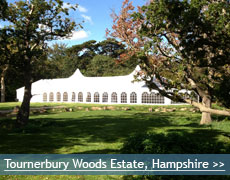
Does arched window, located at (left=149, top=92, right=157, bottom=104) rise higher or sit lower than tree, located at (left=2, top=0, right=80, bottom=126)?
lower

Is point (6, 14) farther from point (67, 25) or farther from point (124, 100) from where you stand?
point (124, 100)

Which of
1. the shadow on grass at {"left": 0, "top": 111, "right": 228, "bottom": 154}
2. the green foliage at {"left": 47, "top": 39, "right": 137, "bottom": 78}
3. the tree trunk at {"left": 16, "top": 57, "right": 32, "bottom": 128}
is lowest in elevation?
the shadow on grass at {"left": 0, "top": 111, "right": 228, "bottom": 154}

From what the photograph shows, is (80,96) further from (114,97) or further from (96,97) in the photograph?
(114,97)

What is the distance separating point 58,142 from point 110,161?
3.83m

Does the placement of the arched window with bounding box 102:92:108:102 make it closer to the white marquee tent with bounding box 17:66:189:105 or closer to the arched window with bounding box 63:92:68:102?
the white marquee tent with bounding box 17:66:189:105

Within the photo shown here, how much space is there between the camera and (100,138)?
11.7m

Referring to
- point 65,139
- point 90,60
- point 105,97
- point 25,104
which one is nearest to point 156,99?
point 105,97

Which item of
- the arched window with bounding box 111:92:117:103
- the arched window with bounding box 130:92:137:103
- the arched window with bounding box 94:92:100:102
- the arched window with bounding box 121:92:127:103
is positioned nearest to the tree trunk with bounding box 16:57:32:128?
the arched window with bounding box 130:92:137:103

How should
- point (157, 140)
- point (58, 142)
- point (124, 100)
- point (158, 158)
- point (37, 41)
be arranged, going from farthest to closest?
point (124, 100) → point (37, 41) → point (58, 142) → point (157, 140) → point (158, 158)

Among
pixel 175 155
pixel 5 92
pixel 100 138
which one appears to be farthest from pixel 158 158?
pixel 5 92

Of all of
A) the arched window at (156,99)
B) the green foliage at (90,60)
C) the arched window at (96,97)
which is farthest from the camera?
the green foliage at (90,60)

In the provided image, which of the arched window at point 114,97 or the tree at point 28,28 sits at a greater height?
the tree at point 28,28

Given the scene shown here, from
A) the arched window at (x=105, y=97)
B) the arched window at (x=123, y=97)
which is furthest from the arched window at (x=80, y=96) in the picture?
the arched window at (x=123, y=97)

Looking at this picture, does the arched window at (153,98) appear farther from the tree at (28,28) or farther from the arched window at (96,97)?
the tree at (28,28)
